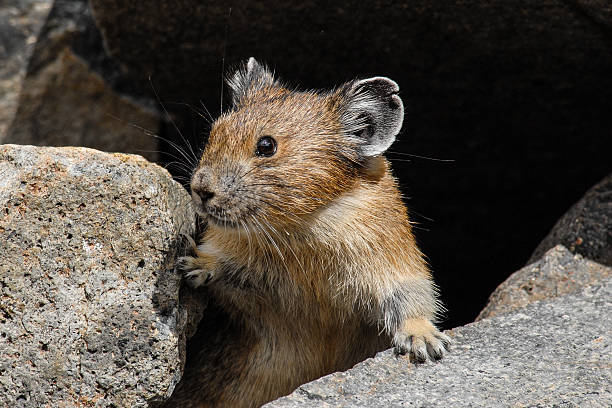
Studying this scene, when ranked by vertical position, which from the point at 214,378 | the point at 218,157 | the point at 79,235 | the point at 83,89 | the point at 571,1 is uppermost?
the point at 571,1

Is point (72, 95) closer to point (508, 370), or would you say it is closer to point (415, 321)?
point (415, 321)

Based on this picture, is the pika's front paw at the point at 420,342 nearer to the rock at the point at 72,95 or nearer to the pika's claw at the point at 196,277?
the pika's claw at the point at 196,277

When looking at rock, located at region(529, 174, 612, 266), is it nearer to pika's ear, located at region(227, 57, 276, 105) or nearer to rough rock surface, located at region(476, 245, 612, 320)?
rough rock surface, located at region(476, 245, 612, 320)

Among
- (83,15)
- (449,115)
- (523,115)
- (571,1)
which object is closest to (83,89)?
(83,15)

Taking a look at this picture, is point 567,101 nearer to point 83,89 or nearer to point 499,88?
point 499,88

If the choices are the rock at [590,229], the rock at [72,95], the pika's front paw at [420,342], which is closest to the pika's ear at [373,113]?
the pika's front paw at [420,342]

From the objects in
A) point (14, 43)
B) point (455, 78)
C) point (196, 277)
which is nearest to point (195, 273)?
point (196, 277)
